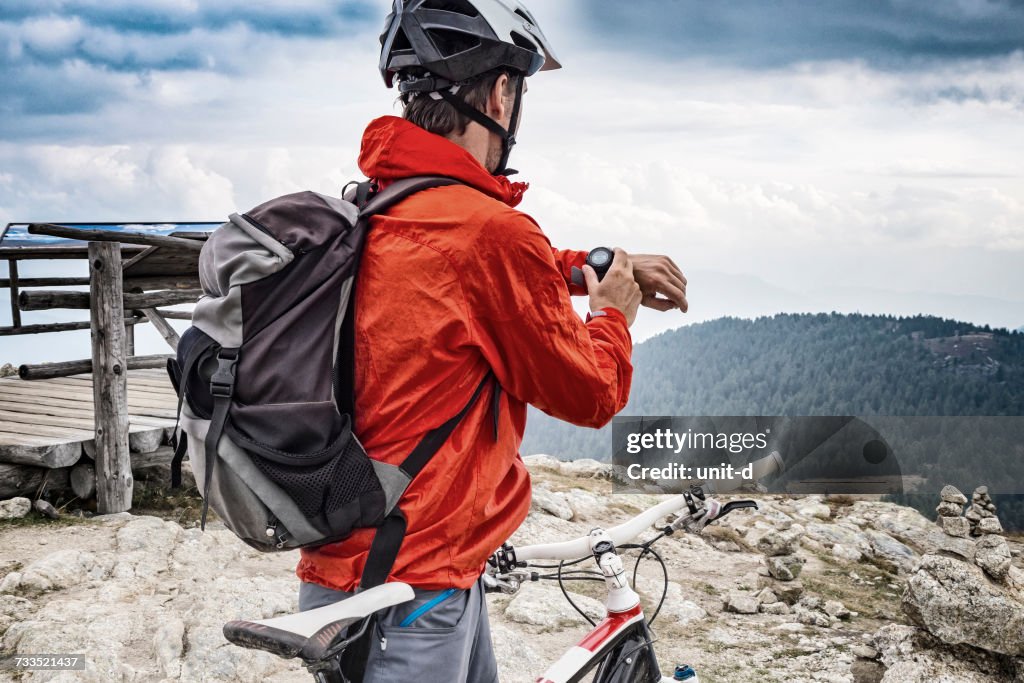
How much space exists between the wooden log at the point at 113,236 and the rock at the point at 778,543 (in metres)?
6.08

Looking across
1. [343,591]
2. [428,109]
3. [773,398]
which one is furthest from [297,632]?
[773,398]

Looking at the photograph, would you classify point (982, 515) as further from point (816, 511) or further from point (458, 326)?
point (458, 326)

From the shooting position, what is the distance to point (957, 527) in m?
7.47

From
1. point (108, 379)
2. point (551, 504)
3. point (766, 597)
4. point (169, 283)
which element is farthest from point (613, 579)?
point (169, 283)

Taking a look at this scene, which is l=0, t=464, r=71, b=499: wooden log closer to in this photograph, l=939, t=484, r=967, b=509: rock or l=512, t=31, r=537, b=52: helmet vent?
l=512, t=31, r=537, b=52: helmet vent

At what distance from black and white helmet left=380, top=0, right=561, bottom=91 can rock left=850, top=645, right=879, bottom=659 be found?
513cm

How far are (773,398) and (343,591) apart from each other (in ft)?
120

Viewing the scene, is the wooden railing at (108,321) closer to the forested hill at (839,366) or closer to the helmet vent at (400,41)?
the helmet vent at (400,41)

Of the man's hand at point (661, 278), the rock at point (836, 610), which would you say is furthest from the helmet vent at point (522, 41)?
the rock at point (836, 610)

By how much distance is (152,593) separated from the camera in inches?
245

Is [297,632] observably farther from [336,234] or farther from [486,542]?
[336,234]

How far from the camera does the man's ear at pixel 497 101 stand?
233 centimetres

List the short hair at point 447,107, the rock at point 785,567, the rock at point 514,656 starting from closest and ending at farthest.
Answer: the short hair at point 447,107
the rock at point 514,656
the rock at point 785,567

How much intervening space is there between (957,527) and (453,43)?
7.02 m
